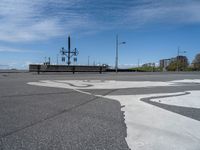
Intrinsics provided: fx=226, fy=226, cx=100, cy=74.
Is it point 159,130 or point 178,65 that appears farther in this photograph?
point 178,65

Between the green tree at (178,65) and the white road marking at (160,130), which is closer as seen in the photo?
the white road marking at (160,130)

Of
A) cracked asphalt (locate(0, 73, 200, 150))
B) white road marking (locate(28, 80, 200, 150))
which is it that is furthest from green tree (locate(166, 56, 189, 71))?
cracked asphalt (locate(0, 73, 200, 150))

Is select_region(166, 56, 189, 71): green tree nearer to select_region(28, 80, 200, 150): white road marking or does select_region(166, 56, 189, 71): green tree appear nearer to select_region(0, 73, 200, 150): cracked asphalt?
select_region(28, 80, 200, 150): white road marking

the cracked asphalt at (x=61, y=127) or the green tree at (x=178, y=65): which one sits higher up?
the green tree at (x=178, y=65)

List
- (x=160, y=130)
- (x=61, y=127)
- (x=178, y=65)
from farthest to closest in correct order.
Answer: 1. (x=178, y=65)
2. (x=61, y=127)
3. (x=160, y=130)

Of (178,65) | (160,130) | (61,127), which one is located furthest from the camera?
(178,65)

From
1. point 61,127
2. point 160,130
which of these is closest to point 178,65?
point 160,130

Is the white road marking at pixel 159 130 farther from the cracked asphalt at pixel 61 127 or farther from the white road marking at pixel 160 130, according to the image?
the cracked asphalt at pixel 61 127

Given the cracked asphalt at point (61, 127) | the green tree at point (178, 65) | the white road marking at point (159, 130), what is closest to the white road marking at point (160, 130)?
the white road marking at point (159, 130)

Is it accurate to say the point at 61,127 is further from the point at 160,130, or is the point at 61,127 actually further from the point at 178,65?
the point at 178,65

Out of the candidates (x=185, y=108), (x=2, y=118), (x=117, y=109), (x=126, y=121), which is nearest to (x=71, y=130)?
(x=126, y=121)

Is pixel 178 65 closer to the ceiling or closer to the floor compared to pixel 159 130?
closer to the ceiling

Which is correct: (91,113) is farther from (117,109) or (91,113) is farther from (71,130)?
(71,130)

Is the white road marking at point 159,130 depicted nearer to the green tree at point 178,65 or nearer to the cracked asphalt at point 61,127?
the cracked asphalt at point 61,127
